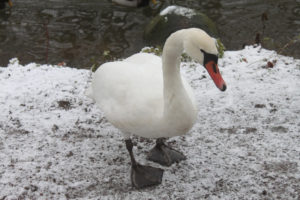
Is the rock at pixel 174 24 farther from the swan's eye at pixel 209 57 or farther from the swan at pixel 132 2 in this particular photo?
the swan's eye at pixel 209 57

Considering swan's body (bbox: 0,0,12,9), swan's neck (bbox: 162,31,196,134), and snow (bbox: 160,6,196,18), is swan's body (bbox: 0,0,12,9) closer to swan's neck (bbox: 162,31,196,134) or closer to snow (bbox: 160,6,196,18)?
snow (bbox: 160,6,196,18)

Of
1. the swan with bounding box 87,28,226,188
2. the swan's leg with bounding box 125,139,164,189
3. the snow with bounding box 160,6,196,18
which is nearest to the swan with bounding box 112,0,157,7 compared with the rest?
the snow with bounding box 160,6,196,18

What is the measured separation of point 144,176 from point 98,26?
5.98 meters

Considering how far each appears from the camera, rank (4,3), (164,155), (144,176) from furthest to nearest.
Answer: (4,3) → (164,155) → (144,176)

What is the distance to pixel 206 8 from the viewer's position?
30.5 ft

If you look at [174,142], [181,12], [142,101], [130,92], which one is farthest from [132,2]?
[142,101]

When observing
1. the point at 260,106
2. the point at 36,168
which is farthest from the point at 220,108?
the point at 36,168

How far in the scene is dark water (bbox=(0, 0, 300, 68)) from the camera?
25.6ft

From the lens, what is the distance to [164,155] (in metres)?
3.66

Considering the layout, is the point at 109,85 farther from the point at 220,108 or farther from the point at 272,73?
the point at 272,73

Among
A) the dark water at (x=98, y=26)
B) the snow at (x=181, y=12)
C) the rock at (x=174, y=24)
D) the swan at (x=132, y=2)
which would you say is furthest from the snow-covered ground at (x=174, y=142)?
the swan at (x=132, y=2)

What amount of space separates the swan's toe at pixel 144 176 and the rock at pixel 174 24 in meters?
4.75

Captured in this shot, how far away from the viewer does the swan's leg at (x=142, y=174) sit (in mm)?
3338

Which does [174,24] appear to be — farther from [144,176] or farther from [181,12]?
[144,176]
